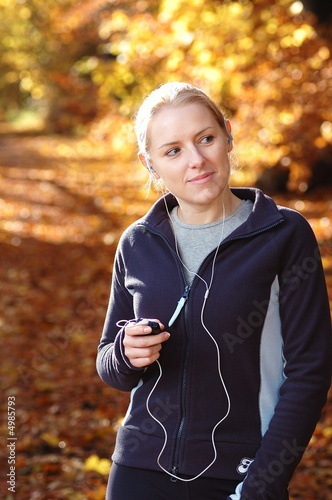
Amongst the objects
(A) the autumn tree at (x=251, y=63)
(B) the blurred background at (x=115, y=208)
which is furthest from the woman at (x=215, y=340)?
(A) the autumn tree at (x=251, y=63)

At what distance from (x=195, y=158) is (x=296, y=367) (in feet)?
2.25

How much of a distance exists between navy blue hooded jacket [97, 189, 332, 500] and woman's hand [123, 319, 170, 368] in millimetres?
80

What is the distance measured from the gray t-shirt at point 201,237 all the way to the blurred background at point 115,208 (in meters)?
0.36

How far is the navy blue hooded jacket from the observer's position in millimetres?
2191

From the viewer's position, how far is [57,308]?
8969 mm

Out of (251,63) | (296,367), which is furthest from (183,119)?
(251,63)

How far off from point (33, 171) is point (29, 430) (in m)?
16.8

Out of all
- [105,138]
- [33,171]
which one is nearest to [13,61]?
[33,171]

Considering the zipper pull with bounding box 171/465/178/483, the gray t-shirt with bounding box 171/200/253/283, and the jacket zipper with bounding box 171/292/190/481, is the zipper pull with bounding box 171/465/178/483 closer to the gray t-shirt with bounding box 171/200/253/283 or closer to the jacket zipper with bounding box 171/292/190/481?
the jacket zipper with bounding box 171/292/190/481

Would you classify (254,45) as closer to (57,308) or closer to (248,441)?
(57,308)

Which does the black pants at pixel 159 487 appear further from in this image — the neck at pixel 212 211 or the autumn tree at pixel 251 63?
the autumn tree at pixel 251 63

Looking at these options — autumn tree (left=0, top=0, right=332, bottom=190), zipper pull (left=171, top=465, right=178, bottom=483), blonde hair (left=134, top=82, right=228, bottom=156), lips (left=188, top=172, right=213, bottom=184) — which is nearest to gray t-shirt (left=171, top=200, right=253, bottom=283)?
lips (left=188, top=172, right=213, bottom=184)

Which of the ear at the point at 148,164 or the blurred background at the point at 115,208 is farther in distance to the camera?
the blurred background at the point at 115,208

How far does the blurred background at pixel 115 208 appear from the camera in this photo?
5.34 meters
